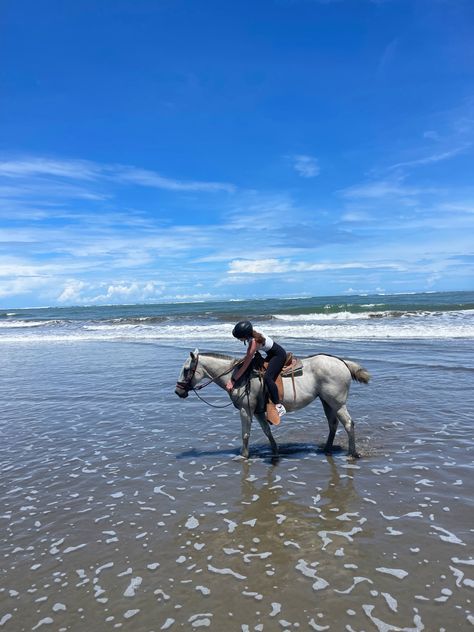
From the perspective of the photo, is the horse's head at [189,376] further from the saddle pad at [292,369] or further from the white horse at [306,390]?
the saddle pad at [292,369]

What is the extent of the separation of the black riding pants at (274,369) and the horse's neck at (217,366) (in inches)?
31.0

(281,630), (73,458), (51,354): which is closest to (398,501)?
(281,630)

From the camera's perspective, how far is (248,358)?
761 cm

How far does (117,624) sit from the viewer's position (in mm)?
3842

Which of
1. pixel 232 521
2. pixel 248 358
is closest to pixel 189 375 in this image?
pixel 248 358

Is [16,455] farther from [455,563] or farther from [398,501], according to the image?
[455,563]

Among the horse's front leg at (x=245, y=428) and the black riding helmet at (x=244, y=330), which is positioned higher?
the black riding helmet at (x=244, y=330)

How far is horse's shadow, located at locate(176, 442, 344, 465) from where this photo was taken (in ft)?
25.8

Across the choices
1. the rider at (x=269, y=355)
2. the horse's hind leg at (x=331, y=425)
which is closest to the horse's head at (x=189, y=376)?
the rider at (x=269, y=355)

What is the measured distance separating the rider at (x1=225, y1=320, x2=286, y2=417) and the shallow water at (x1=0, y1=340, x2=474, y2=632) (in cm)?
123

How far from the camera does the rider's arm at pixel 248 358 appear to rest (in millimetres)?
7562

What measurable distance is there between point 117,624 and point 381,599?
243 centimetres

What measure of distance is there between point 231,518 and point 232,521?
8 centimetres

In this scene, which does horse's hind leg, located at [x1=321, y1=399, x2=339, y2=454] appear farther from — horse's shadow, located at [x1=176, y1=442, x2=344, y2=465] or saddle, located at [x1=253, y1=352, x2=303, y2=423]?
saddle, located at [x1=253, y1=352, x2=303, y2=423]
